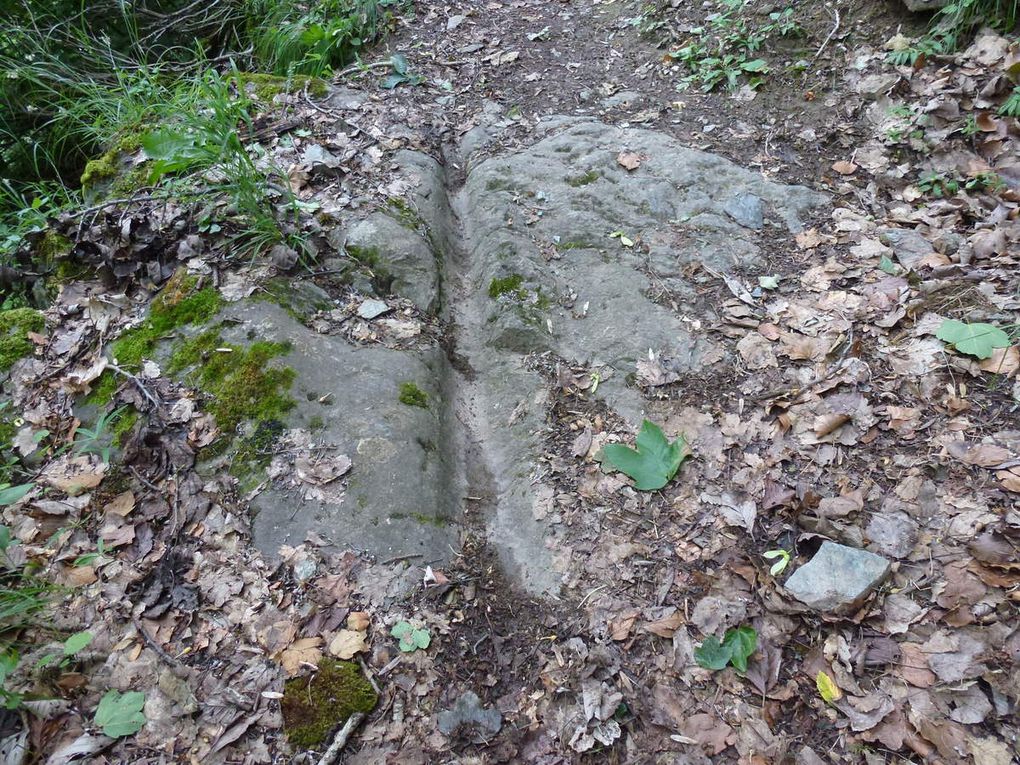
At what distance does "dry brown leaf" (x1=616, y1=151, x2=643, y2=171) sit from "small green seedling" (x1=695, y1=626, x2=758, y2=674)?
3.40 m

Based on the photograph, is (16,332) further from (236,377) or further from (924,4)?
(924,4)

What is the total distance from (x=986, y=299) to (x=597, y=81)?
3959mm

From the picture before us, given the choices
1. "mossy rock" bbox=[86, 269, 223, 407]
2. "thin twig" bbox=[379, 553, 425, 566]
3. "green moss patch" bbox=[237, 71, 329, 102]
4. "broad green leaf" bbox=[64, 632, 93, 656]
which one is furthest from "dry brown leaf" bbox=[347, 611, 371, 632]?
"green moss patch" bbox=[237, 71, 329, 102]

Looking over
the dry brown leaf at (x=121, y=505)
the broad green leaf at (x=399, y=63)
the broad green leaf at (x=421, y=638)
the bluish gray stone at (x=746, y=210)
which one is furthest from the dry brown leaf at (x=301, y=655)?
the broad green leaf at (x=399, y=63)

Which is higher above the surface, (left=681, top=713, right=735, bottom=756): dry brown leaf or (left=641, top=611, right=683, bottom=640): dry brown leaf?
(left=641, top=611, right=683, bottom=640): dry brown leaf

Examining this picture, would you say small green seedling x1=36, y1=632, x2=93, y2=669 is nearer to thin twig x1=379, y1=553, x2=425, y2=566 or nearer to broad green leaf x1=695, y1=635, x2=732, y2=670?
thin twig x1=379, y1=553, x2=425, y2=566

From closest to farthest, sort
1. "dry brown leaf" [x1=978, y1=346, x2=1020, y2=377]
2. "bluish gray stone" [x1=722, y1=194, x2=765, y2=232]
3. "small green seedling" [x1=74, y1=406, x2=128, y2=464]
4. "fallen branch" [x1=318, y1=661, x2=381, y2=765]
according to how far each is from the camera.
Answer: "fallen branch" [x1=318, y1=661, x2=381, y2=765], "dry brown leaf" [x1=978, y1=346, x2=1020, y2=377], "small green seedling" [x1=74, y1=406, x2=128, y2=464], "bluish gray stone" [x1=722, y1=194, x2=765, y2=232]

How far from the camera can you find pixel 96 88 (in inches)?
218

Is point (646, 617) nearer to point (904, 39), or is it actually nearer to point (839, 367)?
point (839, 367)

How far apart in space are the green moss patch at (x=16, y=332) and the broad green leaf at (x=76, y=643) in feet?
6.30

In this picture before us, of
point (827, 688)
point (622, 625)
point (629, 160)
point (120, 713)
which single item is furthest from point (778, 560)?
point (629, 160)

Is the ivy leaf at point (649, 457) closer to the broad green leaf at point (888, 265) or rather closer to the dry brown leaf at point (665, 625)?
the dry brown leaf at point (665, 625)

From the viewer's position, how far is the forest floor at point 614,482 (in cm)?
226

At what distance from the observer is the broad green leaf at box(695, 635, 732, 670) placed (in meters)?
2.34
